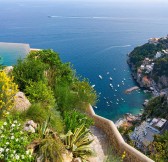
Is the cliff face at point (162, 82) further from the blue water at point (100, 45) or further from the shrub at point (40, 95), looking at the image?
the shrub at point (40, 95)

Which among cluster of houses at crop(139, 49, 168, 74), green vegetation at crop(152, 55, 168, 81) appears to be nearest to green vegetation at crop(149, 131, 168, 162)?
green vegetation at crop(152, 55, 168, 81)

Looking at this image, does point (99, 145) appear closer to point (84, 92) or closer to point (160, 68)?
point (84, 92)

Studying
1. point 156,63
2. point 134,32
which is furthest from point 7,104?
point 134,32

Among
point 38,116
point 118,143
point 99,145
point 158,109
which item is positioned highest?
point 38,116

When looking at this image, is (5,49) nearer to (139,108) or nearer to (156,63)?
(139,108)

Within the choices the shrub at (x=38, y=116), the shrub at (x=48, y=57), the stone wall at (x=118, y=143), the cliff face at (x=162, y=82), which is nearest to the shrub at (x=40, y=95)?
the shrub at (x=38, y=116)

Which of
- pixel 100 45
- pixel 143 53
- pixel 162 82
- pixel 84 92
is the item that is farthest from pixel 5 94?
pixel 100 45
